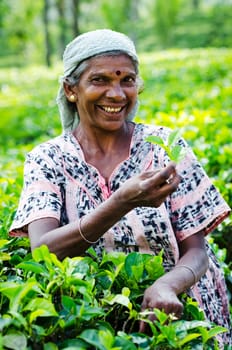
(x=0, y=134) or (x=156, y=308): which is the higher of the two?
(x=0, y=134)

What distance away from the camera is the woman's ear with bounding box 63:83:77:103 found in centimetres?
266

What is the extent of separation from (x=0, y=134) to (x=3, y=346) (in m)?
8.99

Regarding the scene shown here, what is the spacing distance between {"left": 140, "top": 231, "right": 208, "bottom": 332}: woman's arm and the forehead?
686 mm

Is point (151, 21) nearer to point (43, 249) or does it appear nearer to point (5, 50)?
point (5, 50)

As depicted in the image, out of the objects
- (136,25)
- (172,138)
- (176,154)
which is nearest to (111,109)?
(172,138)

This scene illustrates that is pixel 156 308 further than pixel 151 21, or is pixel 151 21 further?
pixel 151 21

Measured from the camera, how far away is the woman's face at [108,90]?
2.47 meters

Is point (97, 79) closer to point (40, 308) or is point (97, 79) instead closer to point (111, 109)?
point (111, 109)

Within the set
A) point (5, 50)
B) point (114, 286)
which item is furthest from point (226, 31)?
point (114, 286)

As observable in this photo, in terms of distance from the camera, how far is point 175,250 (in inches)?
94.1

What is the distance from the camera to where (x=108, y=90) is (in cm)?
249

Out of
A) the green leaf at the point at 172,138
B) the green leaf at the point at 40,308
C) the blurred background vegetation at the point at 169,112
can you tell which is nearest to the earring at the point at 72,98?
the blurred background vegetation at the point at 169,112

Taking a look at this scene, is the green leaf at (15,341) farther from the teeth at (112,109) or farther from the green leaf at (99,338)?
the teeth at (112,109)

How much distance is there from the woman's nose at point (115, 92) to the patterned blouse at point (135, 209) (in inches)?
7.9
